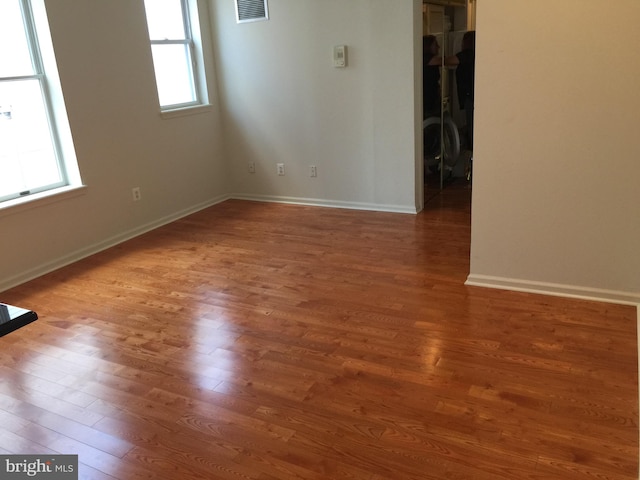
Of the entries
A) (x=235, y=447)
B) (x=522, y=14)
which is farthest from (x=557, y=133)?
(x=235, y=447)

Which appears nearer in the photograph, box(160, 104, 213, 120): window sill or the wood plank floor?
the wood plank floor

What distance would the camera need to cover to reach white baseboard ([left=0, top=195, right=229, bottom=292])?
3.72 m

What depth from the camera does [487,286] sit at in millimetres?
3213

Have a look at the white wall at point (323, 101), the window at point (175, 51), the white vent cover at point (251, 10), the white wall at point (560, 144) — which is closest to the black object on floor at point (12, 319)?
the white wall at point (560, 144)

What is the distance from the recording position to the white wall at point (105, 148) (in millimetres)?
3834

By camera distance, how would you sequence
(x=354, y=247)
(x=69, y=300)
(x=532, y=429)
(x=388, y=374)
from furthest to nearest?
(x=354, y=247)
(x=69, y=300)
(x=388, y=374)
(x=532, y=429)

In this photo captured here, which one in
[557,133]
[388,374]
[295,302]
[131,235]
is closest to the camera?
[388,374]

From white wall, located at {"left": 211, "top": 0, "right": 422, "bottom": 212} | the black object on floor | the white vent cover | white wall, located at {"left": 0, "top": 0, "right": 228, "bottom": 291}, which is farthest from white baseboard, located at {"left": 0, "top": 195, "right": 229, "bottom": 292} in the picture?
the black object on floor

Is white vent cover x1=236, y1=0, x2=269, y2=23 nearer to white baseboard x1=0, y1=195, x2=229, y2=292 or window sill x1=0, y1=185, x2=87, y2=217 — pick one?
white baseboard x1=0, y1=195, x2=229, y2=292

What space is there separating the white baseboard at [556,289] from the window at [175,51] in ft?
10.9

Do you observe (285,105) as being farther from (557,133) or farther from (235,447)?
(235,447)

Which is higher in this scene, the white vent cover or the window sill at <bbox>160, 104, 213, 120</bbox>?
the white vent cover

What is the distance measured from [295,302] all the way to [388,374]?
37.0 inches

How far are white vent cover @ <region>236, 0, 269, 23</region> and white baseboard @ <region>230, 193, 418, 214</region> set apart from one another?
67.5 inches
